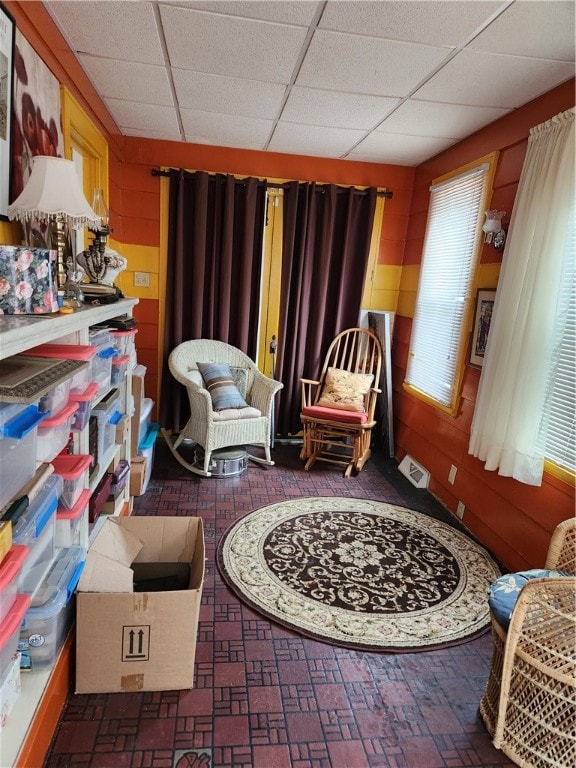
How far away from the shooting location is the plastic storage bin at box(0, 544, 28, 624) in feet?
3.49

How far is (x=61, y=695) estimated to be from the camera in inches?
61.0

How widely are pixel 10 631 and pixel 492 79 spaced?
2.96 meters

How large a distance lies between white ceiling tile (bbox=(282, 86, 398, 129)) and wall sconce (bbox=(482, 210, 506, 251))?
2.89 ft

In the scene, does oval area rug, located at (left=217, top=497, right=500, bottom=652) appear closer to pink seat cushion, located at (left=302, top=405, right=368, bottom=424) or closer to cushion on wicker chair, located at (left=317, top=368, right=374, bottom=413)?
pink seat cushion, located at (left=302, top=405, right=368, bottom=424)

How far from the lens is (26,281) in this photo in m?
1.33

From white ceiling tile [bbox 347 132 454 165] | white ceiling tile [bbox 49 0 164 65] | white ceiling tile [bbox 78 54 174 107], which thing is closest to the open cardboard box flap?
white ceiling tile [bbox 49 0 164 65]

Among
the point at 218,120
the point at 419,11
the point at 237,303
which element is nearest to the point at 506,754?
the point at 419,11

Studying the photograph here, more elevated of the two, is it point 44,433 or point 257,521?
point 44,433

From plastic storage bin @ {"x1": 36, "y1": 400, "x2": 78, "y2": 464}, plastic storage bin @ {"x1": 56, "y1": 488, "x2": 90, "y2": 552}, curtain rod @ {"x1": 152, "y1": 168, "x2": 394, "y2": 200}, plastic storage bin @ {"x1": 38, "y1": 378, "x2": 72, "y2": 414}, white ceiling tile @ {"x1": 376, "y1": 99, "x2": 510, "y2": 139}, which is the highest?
white ceiling tile @ {"x1": 376, "y1": 99, "x2": 510, "y2": 139}

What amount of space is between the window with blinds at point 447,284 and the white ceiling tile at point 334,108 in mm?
785

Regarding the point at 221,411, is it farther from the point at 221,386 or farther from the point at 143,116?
the point at 143,116

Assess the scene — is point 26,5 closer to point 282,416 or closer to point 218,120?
point 218,120

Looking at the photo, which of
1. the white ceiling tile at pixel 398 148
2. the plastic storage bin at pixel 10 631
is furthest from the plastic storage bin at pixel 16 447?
the white ceiling tile at pixel 398 148

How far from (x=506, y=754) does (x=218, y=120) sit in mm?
3677
